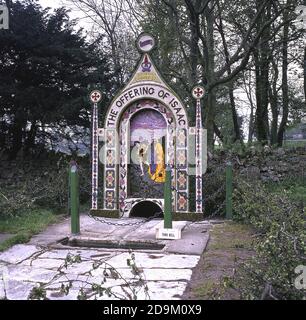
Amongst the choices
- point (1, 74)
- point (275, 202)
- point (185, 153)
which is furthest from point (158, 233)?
point (1, 74)

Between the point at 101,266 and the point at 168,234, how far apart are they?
6.56ft

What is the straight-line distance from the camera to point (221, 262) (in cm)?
622

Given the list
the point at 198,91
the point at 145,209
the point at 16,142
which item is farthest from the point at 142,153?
the point at 16,142

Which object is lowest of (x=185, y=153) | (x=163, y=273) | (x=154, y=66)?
(x=163, y=273)

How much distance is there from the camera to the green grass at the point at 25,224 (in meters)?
7.65

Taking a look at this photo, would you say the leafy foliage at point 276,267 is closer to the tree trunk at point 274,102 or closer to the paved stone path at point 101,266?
the paved stone path at point 101,266

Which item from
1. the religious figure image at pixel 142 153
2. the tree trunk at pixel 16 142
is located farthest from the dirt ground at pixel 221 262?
the tree trunk at pixel 16 142

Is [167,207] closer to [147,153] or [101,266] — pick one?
[101,266]

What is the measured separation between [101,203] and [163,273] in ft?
18.1

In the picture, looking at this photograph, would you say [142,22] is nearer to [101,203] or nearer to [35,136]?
[35,136]

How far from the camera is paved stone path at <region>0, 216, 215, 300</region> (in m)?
5.03

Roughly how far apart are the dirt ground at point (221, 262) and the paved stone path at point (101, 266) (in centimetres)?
13

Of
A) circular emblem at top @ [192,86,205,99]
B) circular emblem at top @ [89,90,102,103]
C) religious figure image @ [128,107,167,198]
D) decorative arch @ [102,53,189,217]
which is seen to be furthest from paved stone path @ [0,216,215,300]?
circular emblem at top @ [89,90,102,103]

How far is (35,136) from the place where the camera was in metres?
14.5
